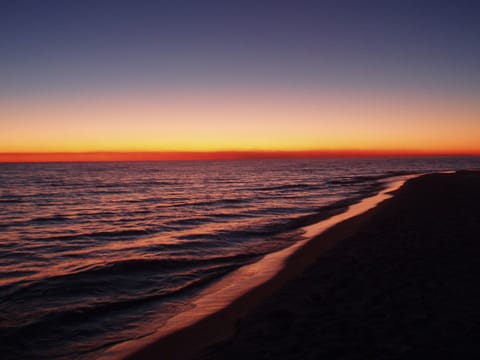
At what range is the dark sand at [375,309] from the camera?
5.20m

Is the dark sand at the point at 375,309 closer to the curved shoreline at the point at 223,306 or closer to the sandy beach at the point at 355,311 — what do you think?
the sandy beach at the point at 355,311

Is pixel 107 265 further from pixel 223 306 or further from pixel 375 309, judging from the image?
pixel 375 309

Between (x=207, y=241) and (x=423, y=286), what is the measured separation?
9962 millimetres

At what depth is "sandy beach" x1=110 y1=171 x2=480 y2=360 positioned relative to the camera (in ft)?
17.3

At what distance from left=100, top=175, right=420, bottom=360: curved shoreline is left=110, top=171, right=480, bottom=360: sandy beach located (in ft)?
0.12

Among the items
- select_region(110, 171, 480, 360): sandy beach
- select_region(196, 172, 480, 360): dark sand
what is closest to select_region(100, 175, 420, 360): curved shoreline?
select_region(110, 171, 480, 360): sandy beach

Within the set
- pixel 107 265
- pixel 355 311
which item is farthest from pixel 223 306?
pixel 107 265

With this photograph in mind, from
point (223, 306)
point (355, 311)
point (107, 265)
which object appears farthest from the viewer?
point (107, 265)

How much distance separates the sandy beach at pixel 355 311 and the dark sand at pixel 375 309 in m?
0.02

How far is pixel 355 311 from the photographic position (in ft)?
21.5

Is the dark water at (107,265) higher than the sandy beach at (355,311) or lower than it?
lower

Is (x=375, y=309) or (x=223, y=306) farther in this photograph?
(x=223, y=306)

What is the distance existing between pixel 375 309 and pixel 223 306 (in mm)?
3421

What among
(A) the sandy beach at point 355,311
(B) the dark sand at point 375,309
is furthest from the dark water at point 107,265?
(B) the dark sand at point 375,309
